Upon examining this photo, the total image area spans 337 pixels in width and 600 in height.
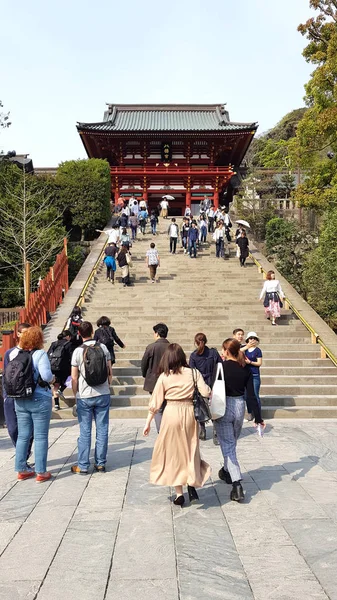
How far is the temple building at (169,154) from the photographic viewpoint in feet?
100

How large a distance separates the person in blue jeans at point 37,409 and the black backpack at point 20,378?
0.07 meters

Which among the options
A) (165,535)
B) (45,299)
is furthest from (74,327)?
(165,535)

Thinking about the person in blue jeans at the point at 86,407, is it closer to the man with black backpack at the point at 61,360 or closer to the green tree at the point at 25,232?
the man with black backpack at the point at 61,360

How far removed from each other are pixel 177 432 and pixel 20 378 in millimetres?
1784


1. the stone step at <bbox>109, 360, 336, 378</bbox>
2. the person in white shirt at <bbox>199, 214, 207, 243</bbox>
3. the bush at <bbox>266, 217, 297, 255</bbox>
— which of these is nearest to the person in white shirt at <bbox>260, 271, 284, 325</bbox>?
the stone step at <bbox>109, 360, 336, 378</bbox>

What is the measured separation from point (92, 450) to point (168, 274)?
11.1m

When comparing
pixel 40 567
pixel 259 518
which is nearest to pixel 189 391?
pixel 259 518

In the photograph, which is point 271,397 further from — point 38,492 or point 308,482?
point 38,492

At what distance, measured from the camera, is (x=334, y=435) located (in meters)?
7.34

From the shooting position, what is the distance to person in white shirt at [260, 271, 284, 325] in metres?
12.1

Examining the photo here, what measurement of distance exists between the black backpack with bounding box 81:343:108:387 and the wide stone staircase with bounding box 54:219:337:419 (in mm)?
3491

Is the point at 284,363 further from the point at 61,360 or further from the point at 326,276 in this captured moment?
the point at 326,276

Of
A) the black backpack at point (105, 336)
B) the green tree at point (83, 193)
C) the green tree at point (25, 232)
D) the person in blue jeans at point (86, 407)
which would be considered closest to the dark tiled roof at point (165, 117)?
the green tree at point (83, 193)

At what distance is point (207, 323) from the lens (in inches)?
495
